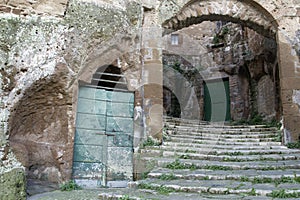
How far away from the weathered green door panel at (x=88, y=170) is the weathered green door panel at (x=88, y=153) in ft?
0.26

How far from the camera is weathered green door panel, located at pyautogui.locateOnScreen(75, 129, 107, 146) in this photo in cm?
498

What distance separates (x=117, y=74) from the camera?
221 inches

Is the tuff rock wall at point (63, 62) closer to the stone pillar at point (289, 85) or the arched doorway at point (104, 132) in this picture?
the stone pillar at point (289, 85)

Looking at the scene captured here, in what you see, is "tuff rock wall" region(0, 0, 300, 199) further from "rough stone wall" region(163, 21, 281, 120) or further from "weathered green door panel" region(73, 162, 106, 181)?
"rough stone wall" region(163, 21, 281, 120)

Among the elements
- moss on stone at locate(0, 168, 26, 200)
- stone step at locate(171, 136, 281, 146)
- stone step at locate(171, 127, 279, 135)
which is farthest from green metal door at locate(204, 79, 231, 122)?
moss on stone at locate(0, 168, 26, 200)

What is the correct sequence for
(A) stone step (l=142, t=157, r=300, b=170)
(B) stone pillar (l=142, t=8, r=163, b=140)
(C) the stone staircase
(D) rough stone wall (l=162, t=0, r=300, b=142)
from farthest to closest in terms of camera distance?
(D) rough stone wall (l=162, t=0, r=300, b=142) → (B) stone pillar (l=142, t=8, r=163, b=140) → (A) stone step (l=142, t=157, r=300, b=170) → (C) the stone staircase

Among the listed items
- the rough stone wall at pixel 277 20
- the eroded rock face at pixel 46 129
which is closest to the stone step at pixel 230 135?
the rough stone wall at pixel 277 20

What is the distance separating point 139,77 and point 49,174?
2.32 metres

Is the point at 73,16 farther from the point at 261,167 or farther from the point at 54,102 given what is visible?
the point at 261,167

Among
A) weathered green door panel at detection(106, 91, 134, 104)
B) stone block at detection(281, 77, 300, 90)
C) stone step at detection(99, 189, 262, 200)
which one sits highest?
stone block at detection(281, 77, 300, 90)

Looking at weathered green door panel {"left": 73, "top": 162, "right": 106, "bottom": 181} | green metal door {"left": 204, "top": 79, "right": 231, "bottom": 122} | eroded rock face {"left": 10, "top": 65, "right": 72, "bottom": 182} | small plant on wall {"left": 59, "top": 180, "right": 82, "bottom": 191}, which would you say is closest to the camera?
small plant on wall {"left": 59, "top": 180, "right": 82, "bottom": 191}

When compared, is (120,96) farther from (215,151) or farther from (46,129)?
(215,151)

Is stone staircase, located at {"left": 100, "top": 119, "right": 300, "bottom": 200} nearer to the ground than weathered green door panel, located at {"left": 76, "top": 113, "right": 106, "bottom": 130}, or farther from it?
nearer to the ground

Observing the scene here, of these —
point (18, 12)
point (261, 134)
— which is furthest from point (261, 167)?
point (18, 12)
